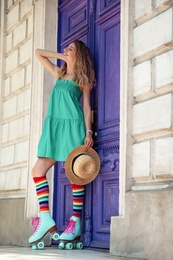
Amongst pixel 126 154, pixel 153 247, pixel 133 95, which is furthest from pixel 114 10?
pixel 153 247

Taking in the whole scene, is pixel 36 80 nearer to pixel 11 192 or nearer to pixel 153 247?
pixel 11 192

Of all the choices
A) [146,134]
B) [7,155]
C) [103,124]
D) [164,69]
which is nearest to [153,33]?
[164,69]

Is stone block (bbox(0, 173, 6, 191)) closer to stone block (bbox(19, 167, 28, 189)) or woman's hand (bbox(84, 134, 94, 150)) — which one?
stone block (bbox(19, 167, 28, 189))

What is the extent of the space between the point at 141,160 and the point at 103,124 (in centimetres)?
114

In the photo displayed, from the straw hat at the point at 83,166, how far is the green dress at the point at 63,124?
19 centimetres

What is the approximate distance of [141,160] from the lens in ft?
16.7

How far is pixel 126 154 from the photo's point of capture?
5223 millimetres

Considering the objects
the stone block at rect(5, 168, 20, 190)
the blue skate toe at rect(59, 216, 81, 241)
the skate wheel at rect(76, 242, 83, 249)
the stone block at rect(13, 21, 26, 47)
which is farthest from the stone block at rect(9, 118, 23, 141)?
the skate wheel at rect(76, 242, 83, 249)

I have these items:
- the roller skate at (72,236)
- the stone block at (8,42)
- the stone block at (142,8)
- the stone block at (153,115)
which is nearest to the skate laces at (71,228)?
the roller skate at (72,236)

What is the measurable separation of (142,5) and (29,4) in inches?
111

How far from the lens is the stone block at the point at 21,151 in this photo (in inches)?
291

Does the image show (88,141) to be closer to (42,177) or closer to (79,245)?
(42,177)

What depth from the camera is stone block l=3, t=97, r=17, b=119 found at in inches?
311

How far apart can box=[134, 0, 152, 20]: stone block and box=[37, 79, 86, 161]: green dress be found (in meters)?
1.17
